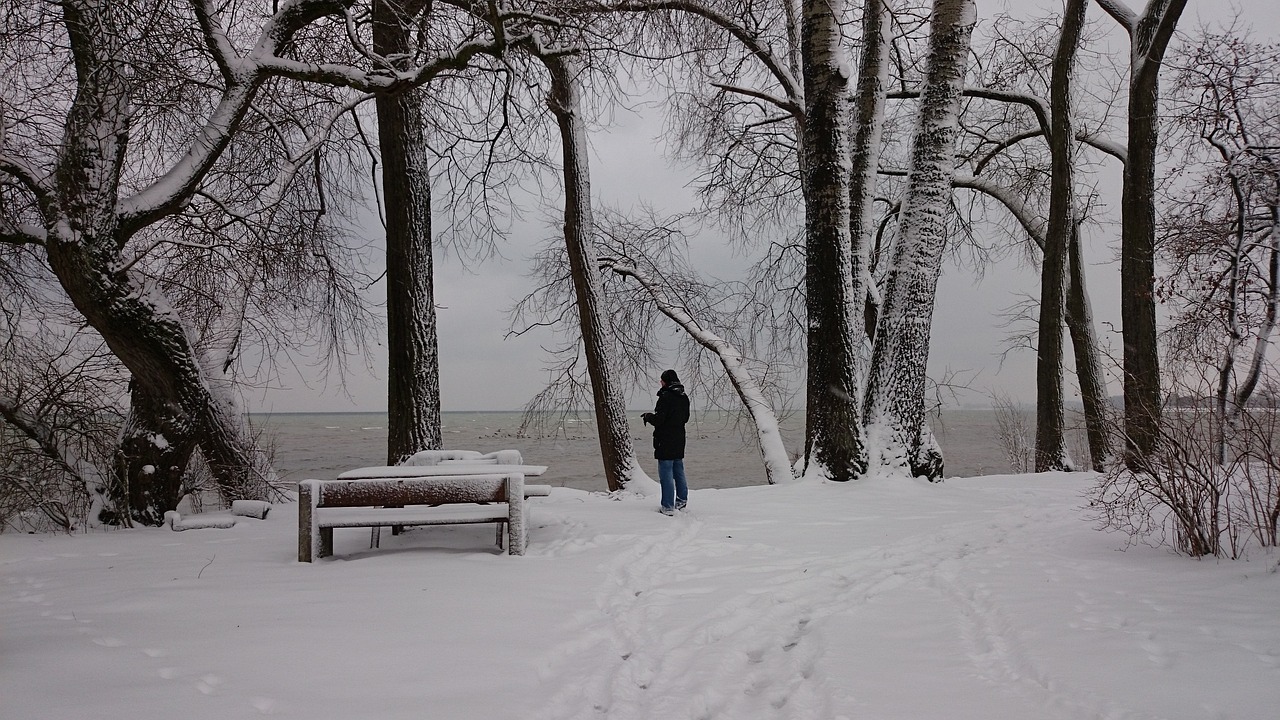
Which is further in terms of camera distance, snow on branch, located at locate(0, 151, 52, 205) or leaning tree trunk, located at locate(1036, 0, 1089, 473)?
leaning tree trunk, located at locate(1036, 0, 1089, 473)

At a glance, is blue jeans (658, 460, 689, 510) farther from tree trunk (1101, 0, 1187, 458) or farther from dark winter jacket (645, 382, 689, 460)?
tree trunk (1101, 0, 1187, 458)

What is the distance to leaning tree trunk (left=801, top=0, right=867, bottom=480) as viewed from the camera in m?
8.20

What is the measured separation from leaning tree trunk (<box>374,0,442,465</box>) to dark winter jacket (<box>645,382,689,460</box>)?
242 centimetres

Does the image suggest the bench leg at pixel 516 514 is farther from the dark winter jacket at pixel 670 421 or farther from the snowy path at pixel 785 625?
the dark winter jacket at pixel 670 421

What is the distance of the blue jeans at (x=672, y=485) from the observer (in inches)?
272

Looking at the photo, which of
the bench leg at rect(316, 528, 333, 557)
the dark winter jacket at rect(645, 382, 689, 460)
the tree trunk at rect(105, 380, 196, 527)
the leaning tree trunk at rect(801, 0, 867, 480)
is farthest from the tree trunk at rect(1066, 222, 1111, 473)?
the tree trunk at rect(105, 380, 196, 527)

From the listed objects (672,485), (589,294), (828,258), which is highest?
(828,258)

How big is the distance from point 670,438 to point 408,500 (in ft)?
9.00

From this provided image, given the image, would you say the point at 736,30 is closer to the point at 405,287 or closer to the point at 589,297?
the point at 589,297

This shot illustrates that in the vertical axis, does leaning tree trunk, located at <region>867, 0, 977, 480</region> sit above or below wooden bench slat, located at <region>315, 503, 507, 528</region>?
above

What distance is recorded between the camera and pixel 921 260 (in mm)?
8047

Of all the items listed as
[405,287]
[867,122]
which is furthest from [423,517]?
[867,122]

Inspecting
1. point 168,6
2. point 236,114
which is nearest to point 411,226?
point 236,114

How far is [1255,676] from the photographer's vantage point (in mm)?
2730
